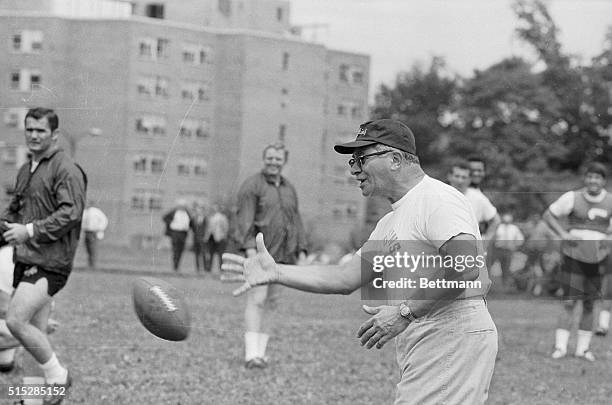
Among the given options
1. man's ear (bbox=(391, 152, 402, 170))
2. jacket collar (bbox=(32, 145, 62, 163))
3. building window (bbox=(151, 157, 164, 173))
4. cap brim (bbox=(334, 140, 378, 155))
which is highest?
cap brim (bbox=(334, 140, 378, 155))

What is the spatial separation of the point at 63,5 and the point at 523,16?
1099 cm

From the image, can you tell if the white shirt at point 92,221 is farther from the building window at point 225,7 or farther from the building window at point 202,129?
the building window at point 202,129

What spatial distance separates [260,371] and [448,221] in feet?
16.7

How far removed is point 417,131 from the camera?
62031 millimetres

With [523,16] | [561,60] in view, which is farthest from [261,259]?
[561,60]

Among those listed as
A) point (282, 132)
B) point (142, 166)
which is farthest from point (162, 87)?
point (282, 132)

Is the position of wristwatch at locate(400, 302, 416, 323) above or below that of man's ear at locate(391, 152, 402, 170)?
below

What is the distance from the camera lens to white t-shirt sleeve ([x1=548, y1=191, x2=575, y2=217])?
11.8 metres

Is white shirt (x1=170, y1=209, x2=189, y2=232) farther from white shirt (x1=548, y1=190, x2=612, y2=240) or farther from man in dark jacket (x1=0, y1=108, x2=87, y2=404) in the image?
man in dark jacket (x1=0, y1=108, x2=87, y2=404)

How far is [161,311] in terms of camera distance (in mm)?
6391

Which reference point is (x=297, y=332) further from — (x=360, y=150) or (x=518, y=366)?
(x=360, y=150)

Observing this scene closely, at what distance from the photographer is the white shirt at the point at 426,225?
484 cm

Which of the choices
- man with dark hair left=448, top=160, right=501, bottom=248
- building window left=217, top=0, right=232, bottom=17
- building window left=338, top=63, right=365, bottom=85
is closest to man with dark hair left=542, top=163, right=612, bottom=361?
man with dark hair left=448, top=160, right=501, bottom=248

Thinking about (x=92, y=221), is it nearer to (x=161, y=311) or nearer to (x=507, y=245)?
(x=507, y=245)
